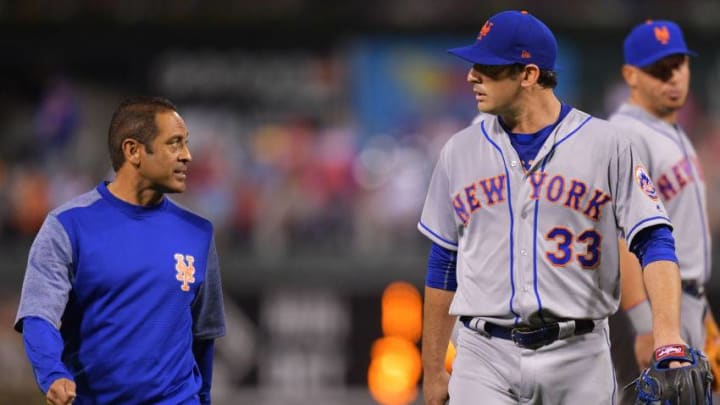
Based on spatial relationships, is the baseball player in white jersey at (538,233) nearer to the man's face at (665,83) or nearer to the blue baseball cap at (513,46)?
the blue baseball cap at (513,46)

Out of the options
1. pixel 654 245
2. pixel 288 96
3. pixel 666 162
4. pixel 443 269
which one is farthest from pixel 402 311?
pixel 288 96

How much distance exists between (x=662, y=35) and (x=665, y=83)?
0.21 metres

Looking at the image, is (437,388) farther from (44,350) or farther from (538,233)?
(44,350)

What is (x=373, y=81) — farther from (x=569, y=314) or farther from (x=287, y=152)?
(x=569, y=314)

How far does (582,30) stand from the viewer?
15.6 metres

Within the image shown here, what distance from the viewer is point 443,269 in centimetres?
465

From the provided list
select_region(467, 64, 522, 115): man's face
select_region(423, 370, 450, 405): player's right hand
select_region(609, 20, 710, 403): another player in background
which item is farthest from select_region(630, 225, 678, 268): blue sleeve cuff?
select_region(609, 20, 710, 403): another player in background

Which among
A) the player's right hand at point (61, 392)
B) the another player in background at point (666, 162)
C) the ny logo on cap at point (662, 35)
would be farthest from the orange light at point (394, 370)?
the player's right hand at point (61, 392)

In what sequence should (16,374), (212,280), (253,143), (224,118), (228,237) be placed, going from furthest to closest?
(224,118), (253,143), (228,237), (16,374), (212,280)

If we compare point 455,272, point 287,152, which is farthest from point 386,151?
point 455,272

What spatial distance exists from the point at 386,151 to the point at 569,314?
399 inches

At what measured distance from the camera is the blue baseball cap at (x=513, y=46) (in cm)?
439

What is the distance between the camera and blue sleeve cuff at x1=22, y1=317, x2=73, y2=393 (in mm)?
3971

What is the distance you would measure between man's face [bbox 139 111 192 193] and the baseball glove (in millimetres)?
1672
